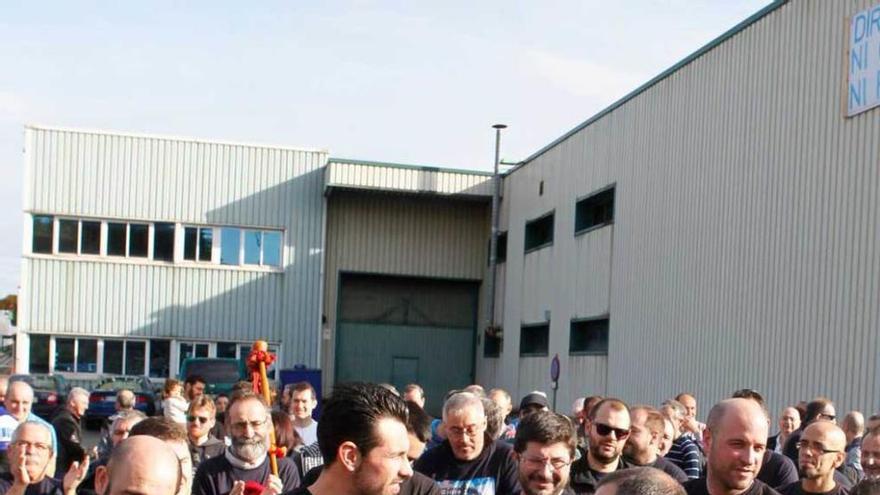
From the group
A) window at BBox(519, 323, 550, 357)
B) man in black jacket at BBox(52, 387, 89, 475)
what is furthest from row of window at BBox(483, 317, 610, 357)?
man in black jacket at BBox(52, 387, 89, 475)

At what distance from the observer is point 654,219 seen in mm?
22672

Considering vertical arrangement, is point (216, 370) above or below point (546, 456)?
below

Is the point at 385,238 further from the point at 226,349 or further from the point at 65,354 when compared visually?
the point at 65,354

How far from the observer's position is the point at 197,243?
3381cm

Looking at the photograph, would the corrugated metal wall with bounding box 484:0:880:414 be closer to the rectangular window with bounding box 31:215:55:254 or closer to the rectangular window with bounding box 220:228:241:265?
the rectangular window with bounding box 220:228:241:265

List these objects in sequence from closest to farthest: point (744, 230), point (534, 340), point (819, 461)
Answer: point (819, 461), point (744, 230), point (534, 340)

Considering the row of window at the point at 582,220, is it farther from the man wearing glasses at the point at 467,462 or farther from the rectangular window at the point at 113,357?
the man wearing glasses at the point at 467,462

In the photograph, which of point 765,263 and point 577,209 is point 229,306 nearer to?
point 577,209

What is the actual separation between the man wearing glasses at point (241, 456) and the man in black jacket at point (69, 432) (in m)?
1.78

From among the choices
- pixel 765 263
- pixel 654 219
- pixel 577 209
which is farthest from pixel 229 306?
pixel 765 263

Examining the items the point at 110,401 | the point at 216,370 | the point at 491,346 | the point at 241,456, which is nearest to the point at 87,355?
the point at 110,401

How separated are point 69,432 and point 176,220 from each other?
24.5 metres

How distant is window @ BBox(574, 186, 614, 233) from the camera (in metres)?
25.8

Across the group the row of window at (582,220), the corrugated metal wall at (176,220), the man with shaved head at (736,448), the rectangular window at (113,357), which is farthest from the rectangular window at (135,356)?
the man with shaved head at (736,448)
